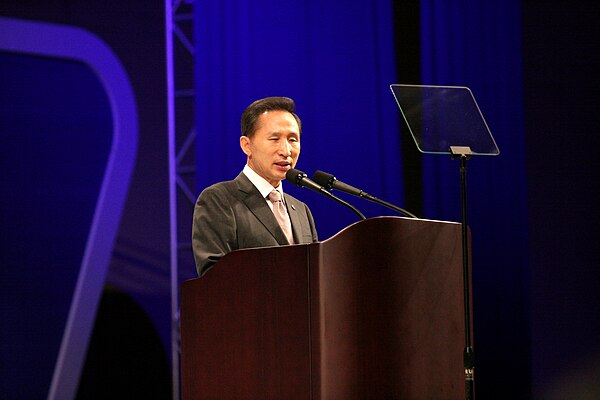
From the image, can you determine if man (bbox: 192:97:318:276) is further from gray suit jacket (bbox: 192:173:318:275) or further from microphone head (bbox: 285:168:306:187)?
microphone head (bbox: 285:168:306:187)

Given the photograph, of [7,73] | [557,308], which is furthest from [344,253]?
[7,73]

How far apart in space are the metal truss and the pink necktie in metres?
2.64

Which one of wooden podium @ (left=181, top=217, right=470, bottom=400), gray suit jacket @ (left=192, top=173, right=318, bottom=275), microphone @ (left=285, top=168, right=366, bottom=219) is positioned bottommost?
wooden podium @ (left=181, top=217, right=470, bottom=400)

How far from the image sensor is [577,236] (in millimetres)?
4941

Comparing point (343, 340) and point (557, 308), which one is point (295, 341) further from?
point (557, 308)

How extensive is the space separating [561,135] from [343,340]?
11.7ft

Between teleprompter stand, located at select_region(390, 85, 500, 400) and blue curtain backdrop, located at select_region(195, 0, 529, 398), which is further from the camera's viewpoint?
blue curtain backdrop, located at select_region(195, 0, 529, 398)

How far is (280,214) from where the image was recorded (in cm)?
251

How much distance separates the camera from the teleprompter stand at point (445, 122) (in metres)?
2.27

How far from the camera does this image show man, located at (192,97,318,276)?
7.57 ft

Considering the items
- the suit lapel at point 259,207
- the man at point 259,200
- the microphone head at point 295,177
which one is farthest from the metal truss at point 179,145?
the microphone head at point 295,177

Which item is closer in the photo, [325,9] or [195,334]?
[195,334]

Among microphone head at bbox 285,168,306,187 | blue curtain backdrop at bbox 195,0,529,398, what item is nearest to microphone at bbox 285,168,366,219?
microphone head at bbox 285,168,306,187

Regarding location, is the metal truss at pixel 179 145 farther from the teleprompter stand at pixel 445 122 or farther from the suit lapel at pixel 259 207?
the teleprompter stand at pixel 445 122
